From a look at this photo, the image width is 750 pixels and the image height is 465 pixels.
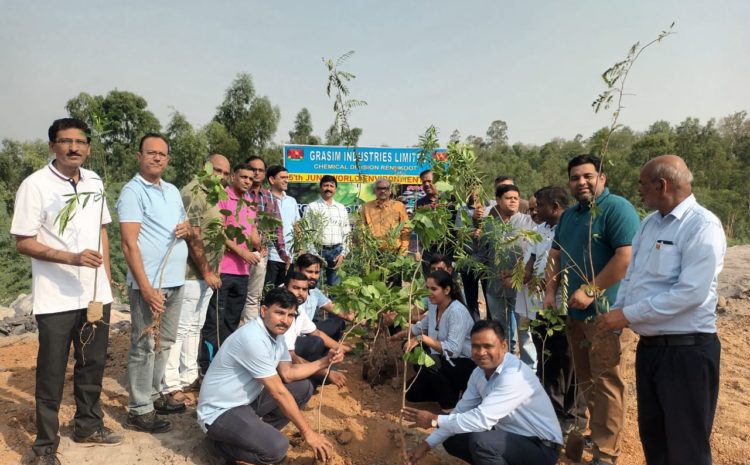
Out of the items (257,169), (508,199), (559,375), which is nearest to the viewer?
(559,375)

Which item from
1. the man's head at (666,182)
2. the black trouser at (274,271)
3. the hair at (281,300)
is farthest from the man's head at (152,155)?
the man's head at (666,182)

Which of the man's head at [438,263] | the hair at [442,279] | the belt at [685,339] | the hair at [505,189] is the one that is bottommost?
the belt at [685,339]

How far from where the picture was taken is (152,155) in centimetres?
326

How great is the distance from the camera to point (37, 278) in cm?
286

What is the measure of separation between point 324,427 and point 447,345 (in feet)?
3.97

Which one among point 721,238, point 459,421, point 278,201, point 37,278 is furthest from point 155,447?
point 721,238

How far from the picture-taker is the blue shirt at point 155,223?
3211 mm

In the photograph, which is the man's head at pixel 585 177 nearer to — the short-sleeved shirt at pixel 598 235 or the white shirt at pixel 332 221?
the short-sleeved shirt at pixel 598 235

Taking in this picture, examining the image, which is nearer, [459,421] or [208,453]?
[459,421]

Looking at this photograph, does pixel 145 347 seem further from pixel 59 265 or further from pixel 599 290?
pixel 599 290

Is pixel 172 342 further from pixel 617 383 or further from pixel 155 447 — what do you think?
pixel 617 383

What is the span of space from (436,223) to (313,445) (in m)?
1.60

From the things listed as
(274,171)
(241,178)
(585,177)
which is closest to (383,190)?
(274,171)

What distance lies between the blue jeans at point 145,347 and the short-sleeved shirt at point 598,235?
2.83 metres
